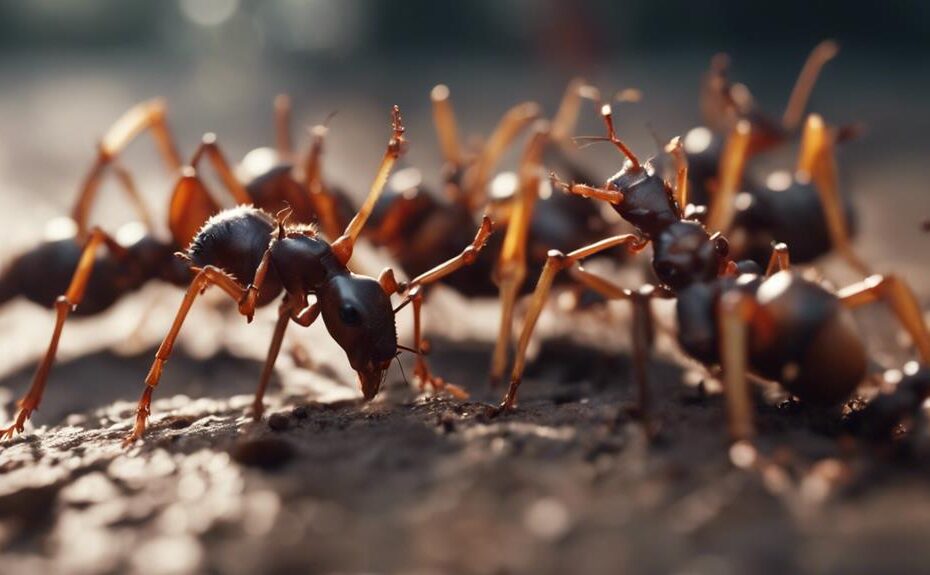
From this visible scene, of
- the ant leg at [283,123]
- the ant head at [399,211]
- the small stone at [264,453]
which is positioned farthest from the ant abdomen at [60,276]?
the small stone at [264,453]

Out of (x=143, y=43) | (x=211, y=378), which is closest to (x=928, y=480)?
(x=211, y=378)

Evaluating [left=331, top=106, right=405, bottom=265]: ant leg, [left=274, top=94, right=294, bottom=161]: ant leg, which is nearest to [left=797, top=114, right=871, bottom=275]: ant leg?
[left=331, top=106, right=405, bottom=265]: ant leg

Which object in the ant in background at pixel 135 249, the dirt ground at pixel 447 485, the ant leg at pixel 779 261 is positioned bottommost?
the dirt ground at pixel 447 485

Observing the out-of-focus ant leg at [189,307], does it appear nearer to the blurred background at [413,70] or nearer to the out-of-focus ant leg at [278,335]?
the out-of-focus ant leg at [278,335]

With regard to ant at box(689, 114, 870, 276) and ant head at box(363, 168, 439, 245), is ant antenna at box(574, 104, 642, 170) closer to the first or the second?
ant at box(689, 114, 870, 276)

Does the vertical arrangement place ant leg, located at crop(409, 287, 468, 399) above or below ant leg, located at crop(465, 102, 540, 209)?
below

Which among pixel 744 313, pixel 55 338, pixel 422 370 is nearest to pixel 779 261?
pixel 744 313
